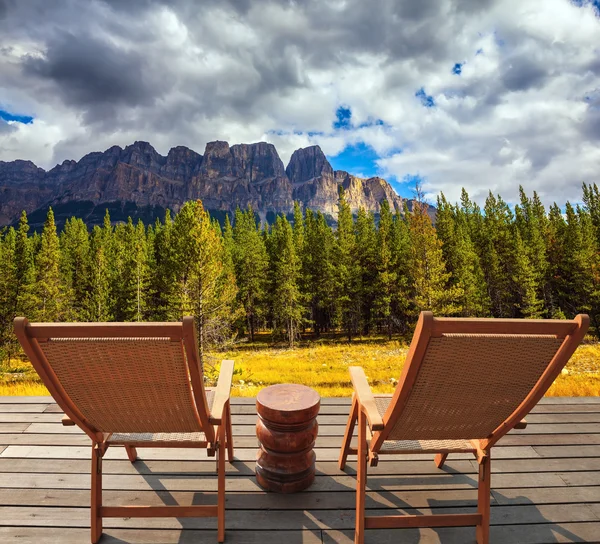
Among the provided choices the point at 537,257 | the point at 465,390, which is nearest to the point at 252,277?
the point at 537,257

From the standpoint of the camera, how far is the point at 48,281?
1083 inches

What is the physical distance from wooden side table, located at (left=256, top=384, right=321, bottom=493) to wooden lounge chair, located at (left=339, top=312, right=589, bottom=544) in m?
0.43

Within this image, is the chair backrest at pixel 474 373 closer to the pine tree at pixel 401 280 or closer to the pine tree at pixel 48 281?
the pine tree at pixel 401 280

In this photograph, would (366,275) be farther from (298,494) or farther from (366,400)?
(366,400)

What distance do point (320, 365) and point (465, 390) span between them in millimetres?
19599

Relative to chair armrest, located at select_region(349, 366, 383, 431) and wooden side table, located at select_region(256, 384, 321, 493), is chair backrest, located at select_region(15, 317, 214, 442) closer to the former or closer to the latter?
wooden side table, located at select_region(256, 384, 321, 493)

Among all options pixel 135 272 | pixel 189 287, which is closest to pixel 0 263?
pixel 135 272

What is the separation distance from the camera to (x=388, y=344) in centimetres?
2866

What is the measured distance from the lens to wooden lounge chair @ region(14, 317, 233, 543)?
1463mm

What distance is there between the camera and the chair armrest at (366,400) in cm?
172

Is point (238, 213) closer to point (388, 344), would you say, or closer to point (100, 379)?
point (388, 344)

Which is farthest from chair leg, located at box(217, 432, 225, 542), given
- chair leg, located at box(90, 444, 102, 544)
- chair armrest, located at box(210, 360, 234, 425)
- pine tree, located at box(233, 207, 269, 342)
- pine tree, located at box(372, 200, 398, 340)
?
pine tree, located at box(233, 207, 269, 342)

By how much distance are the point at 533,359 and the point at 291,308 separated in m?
27.6

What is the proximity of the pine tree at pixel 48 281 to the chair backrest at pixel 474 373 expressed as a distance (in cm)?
3089
